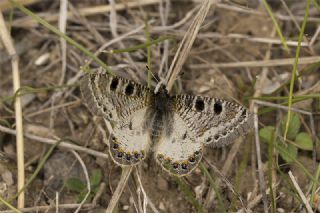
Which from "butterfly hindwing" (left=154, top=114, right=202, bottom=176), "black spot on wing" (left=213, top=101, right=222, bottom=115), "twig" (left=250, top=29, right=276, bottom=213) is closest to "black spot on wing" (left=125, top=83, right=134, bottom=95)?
"butterfly hindwing" (left=154, top=114, right=202, bottom=176)

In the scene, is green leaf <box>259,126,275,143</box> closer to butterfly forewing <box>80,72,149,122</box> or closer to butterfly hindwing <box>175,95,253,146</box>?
butterfly hindwing <box>175,95,253,146</box>

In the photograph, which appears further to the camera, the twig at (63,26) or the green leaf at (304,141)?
the twig at (63,26)

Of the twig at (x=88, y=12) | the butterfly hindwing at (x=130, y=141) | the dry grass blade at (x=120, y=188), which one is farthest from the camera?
the twig at (x=88, y=12)

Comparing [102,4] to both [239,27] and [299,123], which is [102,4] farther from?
[299,123]

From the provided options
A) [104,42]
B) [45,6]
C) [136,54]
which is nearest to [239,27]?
[136,54]

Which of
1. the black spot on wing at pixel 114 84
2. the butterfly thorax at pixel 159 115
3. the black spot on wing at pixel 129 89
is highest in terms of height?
the black spot on wing at pixel 114 84

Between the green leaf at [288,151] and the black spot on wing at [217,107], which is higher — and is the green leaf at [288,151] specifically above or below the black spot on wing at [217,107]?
below

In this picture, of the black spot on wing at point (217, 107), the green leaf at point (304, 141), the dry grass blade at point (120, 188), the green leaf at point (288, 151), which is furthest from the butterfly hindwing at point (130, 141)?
the green leaf at point (304, 141)

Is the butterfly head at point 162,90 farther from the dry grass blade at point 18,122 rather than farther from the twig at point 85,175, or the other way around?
the dry grass blade at point 18,122

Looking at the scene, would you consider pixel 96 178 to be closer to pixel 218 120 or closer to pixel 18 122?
pixel 18 122
